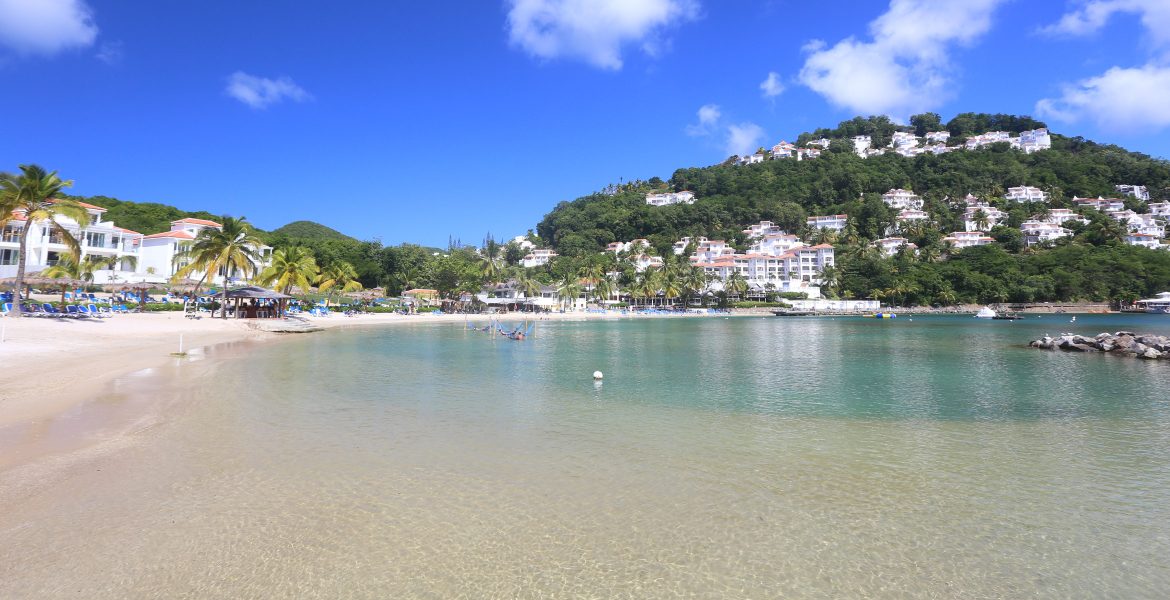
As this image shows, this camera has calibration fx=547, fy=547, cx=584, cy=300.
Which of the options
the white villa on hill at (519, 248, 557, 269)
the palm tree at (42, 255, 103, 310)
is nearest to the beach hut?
the palm tree at (42, 255, 103, 310)

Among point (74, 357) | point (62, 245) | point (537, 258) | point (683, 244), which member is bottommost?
point (74, 357)

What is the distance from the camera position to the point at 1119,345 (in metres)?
26.9

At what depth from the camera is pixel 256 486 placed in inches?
266

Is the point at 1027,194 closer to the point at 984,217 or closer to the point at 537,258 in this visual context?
the point at 984,217

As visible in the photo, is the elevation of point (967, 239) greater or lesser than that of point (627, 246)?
lesser

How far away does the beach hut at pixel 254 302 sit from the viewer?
3709cm

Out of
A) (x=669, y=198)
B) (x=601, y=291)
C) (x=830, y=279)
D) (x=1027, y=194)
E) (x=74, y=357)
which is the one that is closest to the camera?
(x=74, y=357)

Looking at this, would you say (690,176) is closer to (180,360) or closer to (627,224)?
(627,224)

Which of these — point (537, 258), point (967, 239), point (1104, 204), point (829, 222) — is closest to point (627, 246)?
point (537, 258)

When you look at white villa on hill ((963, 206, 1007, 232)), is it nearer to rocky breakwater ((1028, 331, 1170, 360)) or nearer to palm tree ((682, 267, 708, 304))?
palm tree ((682, 267, 708, 304))

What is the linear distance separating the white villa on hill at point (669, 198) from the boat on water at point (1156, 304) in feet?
340

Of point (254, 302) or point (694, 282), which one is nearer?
point (254, 302)

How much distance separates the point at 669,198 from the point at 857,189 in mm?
53973

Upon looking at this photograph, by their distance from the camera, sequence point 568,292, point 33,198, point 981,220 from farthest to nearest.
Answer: point 981,220 < point 568,292 < point 33,198
